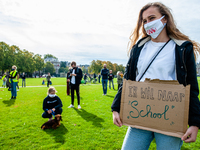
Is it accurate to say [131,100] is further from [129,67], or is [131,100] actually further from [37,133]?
[37,133]

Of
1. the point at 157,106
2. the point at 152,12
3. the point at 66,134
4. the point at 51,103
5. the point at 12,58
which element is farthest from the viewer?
the point at 12,58

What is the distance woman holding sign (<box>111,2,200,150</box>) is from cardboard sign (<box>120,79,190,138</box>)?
0.35ft

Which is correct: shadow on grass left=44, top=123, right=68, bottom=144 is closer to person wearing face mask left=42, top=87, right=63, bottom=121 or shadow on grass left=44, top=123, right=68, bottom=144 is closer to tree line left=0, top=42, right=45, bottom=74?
person wearing face mask left=42, top=87, right=63, bottom=121

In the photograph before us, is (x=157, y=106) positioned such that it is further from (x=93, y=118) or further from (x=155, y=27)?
(x=93, y=118)

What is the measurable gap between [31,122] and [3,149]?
1.83 meters

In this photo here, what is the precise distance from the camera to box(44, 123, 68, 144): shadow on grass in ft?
12.8

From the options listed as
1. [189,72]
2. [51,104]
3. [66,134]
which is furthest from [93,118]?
[189,72]

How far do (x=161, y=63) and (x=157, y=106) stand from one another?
46cm

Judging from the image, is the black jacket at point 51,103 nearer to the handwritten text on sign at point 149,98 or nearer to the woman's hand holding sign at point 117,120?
the woman's hand holding sign at point 117,120

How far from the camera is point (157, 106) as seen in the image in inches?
52.2

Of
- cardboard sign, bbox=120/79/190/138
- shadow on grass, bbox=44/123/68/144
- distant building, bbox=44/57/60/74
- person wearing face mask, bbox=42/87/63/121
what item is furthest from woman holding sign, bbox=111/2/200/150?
distant building, bbox=44/57/60/74

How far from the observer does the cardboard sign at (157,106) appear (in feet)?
4.12

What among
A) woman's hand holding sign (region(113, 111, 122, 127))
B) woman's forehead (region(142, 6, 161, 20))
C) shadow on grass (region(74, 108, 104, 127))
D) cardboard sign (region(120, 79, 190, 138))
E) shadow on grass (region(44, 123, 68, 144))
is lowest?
shadow on grass (region(44, 123, 68, 144))

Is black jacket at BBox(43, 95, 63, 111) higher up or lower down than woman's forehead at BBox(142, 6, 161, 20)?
lower down
